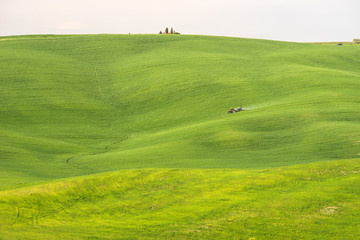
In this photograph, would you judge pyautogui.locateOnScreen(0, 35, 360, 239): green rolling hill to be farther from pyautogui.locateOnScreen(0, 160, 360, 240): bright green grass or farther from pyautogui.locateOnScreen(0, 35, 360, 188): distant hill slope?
pyautogui.locateOnScreen(0, 35, 360, 188): distant hill slope

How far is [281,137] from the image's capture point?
31.8m

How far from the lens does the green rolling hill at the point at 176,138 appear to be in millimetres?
15695

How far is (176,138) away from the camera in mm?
33969

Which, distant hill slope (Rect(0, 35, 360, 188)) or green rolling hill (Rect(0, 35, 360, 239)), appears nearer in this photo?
green rolling hill (Rect(0, 35, 360, 239))

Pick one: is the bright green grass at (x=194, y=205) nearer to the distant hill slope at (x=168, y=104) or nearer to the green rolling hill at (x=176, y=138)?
the green rolling hill at (x=176, y=138)

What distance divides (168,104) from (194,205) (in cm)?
3119

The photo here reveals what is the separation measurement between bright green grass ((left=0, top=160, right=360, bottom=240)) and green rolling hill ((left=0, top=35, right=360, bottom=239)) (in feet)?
0.23

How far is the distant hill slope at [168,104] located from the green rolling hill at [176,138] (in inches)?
7.5

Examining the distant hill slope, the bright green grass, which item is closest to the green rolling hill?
the bright green grass

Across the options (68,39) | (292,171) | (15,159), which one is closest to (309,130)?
(292,171)

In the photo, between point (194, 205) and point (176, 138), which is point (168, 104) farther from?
point (194, 205)

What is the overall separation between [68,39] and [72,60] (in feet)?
36.8

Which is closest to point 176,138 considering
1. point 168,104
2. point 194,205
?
point 168,104

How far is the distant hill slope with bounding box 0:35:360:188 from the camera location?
28.9 m
